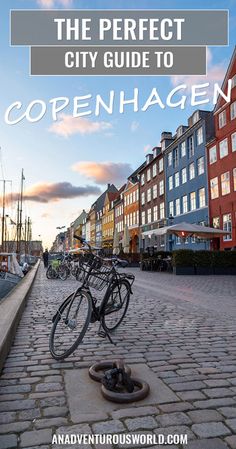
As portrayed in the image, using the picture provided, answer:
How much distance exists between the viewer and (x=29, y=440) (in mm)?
2395

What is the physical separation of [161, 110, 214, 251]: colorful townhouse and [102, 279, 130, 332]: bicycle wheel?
25.2m

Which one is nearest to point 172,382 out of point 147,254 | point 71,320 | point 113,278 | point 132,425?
point 132,425

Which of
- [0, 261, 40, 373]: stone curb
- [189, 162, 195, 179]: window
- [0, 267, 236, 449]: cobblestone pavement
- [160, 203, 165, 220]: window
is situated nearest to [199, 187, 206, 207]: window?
[189, 162, 195, 179]: window

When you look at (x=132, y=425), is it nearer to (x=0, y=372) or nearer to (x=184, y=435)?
(x=184, y=435)

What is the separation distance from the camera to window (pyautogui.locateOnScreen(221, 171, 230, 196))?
29920mm

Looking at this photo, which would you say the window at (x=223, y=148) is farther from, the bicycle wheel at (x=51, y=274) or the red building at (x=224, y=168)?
the bicycle wheel at (x=51, y=274)

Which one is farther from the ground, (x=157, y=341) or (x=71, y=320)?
(x=71, y=320)

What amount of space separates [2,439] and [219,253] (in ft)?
62.2

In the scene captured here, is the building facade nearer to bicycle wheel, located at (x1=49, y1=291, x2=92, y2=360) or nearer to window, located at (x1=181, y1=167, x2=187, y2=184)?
window, located at (x1=181, y1=167, x2=187, y2=184)

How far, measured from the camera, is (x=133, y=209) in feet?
197

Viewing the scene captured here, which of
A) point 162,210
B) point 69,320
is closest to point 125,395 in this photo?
point 69,320

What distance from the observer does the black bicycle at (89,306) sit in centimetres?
445

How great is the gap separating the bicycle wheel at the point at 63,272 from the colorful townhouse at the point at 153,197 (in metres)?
24.4

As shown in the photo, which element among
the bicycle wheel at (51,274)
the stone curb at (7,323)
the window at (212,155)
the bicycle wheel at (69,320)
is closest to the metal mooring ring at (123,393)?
the bicycle wheel at (69,320)
